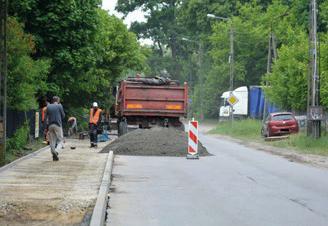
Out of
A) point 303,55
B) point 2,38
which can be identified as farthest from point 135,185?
point 303,55

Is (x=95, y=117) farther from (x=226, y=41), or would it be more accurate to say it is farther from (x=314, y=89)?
(x=226, y=41)

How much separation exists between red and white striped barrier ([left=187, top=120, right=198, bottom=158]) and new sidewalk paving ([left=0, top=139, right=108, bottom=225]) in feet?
11.6

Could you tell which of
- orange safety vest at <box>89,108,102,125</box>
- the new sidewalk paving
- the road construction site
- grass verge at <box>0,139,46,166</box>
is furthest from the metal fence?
the new sidewalk paving

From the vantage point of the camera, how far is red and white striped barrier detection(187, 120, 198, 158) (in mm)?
22578

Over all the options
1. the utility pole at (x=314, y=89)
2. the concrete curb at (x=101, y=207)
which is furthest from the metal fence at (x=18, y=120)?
the utility pole at (x=314, y=89)

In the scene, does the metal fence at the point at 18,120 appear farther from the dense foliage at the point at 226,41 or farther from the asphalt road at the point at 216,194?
the dense foliage at the point at 226,41

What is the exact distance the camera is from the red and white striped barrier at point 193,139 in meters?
22.6

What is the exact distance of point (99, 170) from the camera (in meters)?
17.3

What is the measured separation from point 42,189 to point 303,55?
29.2 meters

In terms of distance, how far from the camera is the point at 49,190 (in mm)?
12984

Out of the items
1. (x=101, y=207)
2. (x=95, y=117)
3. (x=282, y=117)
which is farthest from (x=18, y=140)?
(x=282, y=117)

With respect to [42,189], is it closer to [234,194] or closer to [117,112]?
[234,194]

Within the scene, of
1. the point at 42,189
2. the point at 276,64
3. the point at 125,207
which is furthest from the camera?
the point at 276,64

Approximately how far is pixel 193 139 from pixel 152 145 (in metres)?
2.89
